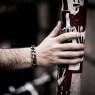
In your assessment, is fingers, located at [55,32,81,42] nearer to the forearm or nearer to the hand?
the hand

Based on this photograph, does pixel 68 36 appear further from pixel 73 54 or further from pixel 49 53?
pixel 49 53

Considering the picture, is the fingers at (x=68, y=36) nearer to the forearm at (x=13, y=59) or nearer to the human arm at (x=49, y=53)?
the human arm at (x=49, y=53)

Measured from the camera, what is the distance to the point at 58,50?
8.82 ft

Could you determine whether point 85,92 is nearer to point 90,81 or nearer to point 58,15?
point 90,81

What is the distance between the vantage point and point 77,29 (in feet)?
8.31

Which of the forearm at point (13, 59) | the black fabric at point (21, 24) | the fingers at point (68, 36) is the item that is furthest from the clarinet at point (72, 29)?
the black fabric at point (21, 24)

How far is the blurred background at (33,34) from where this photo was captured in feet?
18.6

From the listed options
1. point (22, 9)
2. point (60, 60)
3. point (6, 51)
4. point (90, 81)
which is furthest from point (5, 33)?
point (60, 60)

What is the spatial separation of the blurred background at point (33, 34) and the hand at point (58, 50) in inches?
100

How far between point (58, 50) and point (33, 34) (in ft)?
15.7

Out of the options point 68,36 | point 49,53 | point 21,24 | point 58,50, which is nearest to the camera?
point 68,36

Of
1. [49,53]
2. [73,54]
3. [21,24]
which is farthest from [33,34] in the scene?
[73,54]

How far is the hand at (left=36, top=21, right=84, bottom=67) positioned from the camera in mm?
2549

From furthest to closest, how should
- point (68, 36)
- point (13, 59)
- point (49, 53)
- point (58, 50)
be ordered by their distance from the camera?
1. point (13, 59)
2. point (49, 53)
3. point (58, 50)
4. point (68, 36)
